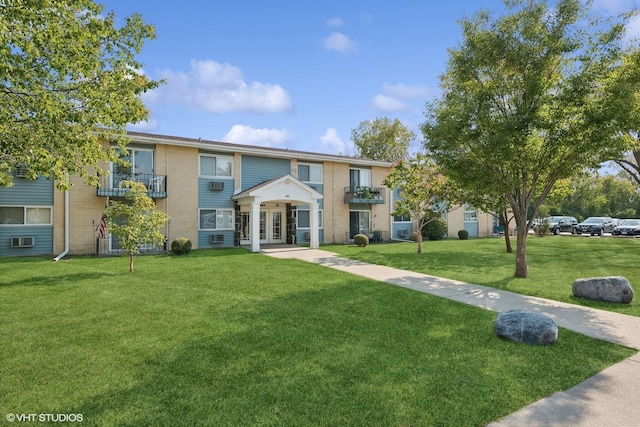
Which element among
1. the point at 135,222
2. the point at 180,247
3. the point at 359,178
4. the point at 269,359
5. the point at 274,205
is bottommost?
the point at 269,359

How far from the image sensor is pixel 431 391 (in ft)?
12.6

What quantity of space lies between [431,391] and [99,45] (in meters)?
8.72

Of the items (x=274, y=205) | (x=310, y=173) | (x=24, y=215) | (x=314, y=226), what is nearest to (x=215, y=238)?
(x=274, y=205)

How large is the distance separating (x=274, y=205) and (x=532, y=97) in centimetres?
1543

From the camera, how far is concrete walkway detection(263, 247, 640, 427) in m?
3.37

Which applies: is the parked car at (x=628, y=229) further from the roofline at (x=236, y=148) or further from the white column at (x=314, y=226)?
the white column at (x=314, y=226)

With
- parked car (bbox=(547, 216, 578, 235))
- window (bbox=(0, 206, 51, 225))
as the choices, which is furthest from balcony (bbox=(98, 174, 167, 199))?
parked car (bbox=(547, 216, 578, 235))

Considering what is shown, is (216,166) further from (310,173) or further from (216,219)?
(310,173)

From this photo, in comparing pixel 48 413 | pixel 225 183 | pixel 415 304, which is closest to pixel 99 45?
pixel 48 413

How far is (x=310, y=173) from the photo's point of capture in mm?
22844

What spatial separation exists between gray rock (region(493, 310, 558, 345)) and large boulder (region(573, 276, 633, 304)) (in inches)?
145

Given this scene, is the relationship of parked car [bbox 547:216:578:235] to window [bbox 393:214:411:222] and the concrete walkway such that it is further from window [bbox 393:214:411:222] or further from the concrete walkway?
the concrete walkway

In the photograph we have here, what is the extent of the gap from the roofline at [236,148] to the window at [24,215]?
16.5 ft

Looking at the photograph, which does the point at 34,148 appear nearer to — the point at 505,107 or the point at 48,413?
the point at 48,413
